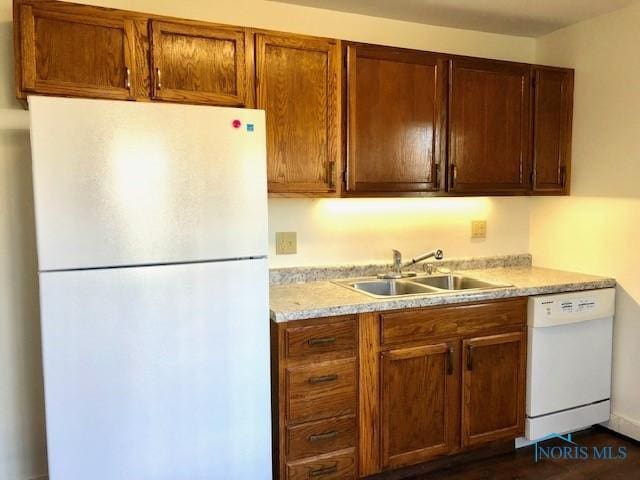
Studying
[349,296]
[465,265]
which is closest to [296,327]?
[349,296]

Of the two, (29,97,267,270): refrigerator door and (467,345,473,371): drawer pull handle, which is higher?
(29,97,267,270): refrigerator door

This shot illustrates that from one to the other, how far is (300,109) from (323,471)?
1.61 m

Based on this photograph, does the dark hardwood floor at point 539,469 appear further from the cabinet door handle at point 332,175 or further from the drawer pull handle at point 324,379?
the cabinet door handle at point 332,175

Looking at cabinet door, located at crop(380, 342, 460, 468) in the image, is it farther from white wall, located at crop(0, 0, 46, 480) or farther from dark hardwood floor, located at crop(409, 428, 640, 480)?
white wall, located at crop(0, 0, 46, 480)

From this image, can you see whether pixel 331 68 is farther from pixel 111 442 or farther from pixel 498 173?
pixel 111 442

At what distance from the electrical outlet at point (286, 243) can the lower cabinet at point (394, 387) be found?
638 millimetres

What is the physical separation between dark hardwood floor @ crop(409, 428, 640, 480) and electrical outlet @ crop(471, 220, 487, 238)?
4.11 feet

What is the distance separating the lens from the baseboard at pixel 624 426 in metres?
2.74

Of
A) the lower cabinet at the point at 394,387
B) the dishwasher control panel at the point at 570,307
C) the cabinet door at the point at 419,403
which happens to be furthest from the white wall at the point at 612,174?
the cabinet door at the point at 419,403

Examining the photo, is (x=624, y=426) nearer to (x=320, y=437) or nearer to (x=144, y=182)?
(x=320, y=437)

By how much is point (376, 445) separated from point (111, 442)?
1137 mm

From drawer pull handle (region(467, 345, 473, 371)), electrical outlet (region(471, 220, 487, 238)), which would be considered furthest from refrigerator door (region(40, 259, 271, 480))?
electrical outlet (region(471, 220, 487, 238))

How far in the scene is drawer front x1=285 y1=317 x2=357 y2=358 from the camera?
81.8 inches

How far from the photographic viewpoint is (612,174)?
2.80 m
